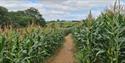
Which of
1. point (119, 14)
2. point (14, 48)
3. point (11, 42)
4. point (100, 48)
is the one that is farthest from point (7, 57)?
point (119, 14)

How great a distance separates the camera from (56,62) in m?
15.9

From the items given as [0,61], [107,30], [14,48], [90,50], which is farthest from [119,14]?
[0,61]

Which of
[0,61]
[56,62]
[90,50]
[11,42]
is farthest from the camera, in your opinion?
[56,62]

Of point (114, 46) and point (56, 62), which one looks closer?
point (114, 46)

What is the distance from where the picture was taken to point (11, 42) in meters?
12.0

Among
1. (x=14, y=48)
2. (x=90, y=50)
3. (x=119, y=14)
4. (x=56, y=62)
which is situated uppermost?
(x=119, y=14)

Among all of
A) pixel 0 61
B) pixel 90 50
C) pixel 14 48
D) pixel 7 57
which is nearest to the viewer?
pixel 0 61

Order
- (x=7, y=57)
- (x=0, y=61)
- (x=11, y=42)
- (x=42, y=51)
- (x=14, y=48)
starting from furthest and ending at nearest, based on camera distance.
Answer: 1. (x=42, y=51)
2. (x=11, y=42)
3. (x=14, y=48)
4. (x=7, y=57)
5. (x=0, y=61)

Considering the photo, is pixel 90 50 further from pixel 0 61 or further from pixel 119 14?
pixel 0 61

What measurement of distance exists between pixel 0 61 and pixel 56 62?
6944mm

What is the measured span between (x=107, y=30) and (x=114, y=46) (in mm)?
605

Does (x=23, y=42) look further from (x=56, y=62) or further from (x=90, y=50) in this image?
(x=56, y=62)

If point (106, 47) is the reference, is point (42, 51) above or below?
below

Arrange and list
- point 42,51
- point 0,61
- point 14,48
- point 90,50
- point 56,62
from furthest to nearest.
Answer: point 56,62, point 42,51, point 90,50, point 14,48, point 0,61
